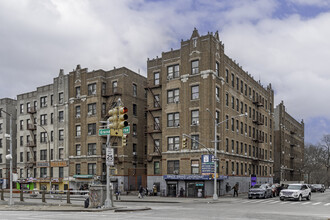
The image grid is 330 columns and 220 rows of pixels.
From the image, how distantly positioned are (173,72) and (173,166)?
12869 mm

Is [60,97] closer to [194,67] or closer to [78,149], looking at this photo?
[78,149]

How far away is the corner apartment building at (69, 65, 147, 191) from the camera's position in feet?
186

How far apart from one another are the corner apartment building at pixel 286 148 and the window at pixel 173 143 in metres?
42.0

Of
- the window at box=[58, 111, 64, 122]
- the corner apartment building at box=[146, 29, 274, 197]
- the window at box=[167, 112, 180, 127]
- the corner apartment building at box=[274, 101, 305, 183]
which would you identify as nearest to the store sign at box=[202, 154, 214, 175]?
the corner apartment building at box=[146, 29, 274, 197]

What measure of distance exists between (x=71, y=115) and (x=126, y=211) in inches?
1560

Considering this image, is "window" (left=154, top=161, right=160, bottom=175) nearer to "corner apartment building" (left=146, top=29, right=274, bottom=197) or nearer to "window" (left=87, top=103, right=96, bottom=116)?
"corner apartment building" (left=146, top=29, right=274, bottom=197)

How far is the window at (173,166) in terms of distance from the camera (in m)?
49.1

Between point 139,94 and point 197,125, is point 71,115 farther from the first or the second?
point 197,125

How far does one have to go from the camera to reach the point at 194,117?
48.3 m

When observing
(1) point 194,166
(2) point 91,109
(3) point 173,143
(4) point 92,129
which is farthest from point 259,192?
(2) point 91,109

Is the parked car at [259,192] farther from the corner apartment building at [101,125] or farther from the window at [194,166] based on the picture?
the corner apartment building at [101,125]

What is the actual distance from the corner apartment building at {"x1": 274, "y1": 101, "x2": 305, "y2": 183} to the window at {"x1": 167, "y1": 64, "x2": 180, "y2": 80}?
147 ft

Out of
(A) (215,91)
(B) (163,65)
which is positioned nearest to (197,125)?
(A) (215,91)

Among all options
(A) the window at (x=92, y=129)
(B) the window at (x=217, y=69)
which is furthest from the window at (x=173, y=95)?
(A) the window at (x=92, y=129)
